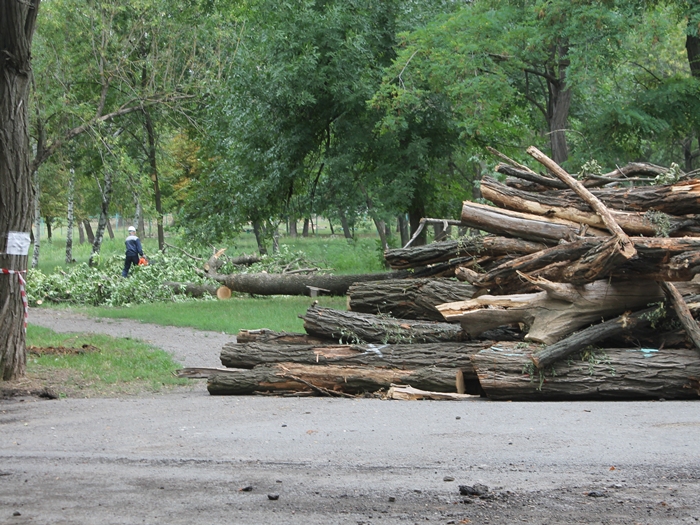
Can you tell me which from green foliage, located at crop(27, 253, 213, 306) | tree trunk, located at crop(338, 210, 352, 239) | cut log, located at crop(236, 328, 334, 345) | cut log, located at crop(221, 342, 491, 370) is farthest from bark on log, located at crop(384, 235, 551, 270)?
tree trunk, located at crop(338, 210, 352, 239)

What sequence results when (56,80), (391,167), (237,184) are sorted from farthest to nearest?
(237,184) → (391,167) → (56,80)

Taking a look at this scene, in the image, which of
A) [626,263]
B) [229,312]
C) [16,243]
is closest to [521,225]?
[626,263]

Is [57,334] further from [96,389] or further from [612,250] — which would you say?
[612,250]

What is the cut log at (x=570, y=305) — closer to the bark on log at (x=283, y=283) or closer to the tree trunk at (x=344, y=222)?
the bark on log at (x=283, y=283)

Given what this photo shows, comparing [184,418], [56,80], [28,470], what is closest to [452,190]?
[56,80]

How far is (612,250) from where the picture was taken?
796 cm

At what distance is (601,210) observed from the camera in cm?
898

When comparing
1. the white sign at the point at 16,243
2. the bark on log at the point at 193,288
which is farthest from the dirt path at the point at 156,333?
the bark on log at the point at 193,288

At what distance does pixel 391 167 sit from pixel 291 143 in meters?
2.75

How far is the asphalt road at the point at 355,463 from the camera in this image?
4824 millimetres

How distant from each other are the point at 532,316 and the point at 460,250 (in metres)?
1.95

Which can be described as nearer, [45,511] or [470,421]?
[45,511]

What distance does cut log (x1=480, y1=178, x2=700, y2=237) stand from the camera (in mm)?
9070

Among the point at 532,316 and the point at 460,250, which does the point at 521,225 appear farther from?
the point at 532,316
